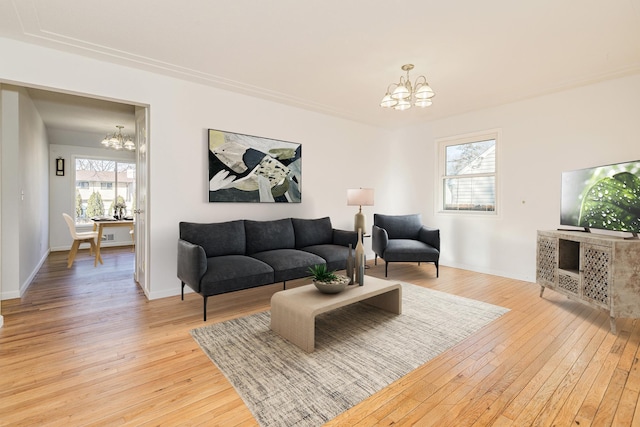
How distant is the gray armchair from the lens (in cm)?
435

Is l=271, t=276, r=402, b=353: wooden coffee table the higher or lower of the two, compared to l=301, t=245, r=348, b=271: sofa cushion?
lower

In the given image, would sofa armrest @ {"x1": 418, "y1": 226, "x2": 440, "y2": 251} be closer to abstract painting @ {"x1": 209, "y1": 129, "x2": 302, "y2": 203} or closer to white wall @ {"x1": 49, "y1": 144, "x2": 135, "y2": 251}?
abstract painting @ {"x1": 209, "y1": 129, "x2": 302, "y2": 203}

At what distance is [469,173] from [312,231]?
2.85m

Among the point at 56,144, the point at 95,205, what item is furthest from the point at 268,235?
the point at 56,144

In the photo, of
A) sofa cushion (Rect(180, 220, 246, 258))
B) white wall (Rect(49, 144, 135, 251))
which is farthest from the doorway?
sofa cushion (Rect(180, 220, 246, 258))

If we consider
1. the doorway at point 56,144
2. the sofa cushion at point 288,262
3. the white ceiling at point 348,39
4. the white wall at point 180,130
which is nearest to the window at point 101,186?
the doorway at point 56,144

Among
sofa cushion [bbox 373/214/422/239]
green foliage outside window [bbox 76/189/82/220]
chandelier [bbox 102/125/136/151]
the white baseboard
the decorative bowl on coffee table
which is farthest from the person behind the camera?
green foliage outside window [bbox 76/189/82/220]

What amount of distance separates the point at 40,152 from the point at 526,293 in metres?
7.74

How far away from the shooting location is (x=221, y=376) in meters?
1.95

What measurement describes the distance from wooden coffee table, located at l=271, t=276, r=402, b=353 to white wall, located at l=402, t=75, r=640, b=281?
2.60 meters

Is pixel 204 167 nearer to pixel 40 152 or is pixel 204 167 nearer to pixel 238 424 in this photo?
pixel 238 424

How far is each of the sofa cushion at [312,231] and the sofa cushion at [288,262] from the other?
0.52 m

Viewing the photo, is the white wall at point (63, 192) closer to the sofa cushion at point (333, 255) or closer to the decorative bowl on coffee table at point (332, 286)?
the sofa cushion at point (333, 255)

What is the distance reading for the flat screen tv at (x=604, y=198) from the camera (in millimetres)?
2807
